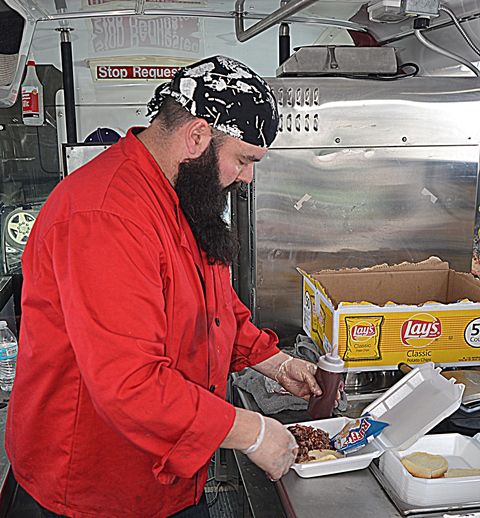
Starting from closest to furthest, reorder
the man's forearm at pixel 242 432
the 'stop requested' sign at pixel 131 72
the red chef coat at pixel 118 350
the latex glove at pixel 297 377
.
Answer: the red chef coat at pixel 118 350 < the man's forearm at pixel 242 432 < the latex glove at pixel 297 377 < the 'stop requested' sign at pixel 131 72

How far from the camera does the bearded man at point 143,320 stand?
1.13 m

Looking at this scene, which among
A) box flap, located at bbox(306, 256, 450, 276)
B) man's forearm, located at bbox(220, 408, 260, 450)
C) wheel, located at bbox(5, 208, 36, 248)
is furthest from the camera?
wheel, located at bbox(5, 208, 36, 248)

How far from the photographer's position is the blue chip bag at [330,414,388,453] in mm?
1385

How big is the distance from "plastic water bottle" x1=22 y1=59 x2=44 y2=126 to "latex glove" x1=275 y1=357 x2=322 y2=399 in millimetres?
2040

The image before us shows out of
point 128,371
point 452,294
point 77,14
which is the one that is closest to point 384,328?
point 452,294

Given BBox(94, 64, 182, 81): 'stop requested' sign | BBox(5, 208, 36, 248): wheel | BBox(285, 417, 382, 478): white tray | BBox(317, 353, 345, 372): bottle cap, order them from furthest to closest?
BBox(94, 64, 182, 81): 'stop requested' sign → BBox(5, 208, 36, 248): wheel → BBox(317, 353, 345, 372): bottle cap → BBox(285, 417, 382, 478): white tray

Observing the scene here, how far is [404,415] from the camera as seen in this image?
149 cm

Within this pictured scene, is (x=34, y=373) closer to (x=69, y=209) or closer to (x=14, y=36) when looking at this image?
(x=69, y=209)

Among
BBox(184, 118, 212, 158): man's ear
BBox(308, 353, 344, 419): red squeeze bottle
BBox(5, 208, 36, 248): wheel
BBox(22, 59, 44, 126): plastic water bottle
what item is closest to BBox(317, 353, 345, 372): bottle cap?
BBox(308, 353, 344, 419): red squeeze bottle

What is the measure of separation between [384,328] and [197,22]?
2.36m

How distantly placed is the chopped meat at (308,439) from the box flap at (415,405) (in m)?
0.12

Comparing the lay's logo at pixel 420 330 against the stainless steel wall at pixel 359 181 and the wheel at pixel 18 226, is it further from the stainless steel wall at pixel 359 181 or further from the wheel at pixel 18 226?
the wheel at pixel 18 226

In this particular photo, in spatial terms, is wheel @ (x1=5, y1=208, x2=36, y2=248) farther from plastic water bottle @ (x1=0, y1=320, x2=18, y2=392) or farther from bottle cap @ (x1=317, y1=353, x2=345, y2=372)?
bottle cap @ (x1=317, y1=353, x2=345, y2=372)

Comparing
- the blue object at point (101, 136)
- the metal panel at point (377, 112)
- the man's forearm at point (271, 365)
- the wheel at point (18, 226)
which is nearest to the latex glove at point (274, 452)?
the man's forearm at point (271, 365)
